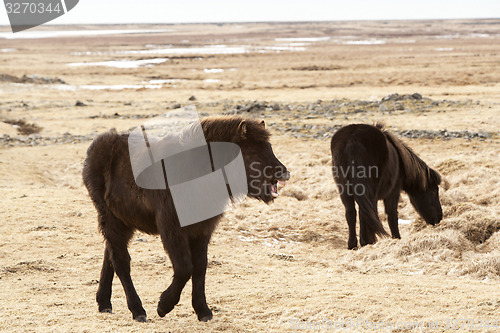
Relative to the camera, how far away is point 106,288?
5582 millimetres

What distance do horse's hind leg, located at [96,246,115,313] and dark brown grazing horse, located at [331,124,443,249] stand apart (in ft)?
12.8

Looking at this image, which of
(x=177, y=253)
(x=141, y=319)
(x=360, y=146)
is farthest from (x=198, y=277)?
(x=360, y=146)

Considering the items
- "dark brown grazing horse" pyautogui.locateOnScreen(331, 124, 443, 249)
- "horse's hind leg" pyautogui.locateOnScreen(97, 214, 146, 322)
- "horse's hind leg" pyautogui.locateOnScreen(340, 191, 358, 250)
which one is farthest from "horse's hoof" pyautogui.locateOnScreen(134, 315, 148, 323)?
"horse's hind leg" pyautogui.locateOnScreen(340, 191, 358, 250)

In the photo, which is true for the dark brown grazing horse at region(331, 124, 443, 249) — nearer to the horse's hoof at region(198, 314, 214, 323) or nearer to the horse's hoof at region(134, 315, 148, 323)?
the horse's hoof at region(198, 314, 214, 323)

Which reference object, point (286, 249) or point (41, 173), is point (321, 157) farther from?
point (41, 173)

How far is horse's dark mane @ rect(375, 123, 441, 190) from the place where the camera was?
8.73m

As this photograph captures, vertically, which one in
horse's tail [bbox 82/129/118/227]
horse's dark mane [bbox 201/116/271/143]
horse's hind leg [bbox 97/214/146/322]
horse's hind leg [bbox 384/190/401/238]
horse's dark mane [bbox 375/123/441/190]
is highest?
horse's dark mane [bbox 201/116/271/143]

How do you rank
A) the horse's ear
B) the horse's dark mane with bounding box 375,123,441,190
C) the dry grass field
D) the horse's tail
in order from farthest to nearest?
the horse's dark mane with bounding box 375,123,441,190 < the horse's tail < the dry grass field < the horse's ear

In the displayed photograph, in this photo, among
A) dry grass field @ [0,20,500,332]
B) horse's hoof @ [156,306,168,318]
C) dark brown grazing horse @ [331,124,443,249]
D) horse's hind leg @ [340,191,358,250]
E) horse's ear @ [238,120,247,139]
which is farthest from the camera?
horse's hind leg @ [340,191,358,250]

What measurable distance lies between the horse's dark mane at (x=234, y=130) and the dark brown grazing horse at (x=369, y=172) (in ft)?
11.4

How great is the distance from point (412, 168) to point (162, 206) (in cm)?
529

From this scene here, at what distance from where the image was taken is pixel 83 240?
8.37 m

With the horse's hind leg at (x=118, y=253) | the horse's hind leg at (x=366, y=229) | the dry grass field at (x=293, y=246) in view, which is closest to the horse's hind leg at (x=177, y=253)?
the dry grass field at (x=293, y=246)

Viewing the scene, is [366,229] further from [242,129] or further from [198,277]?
[242,129]
